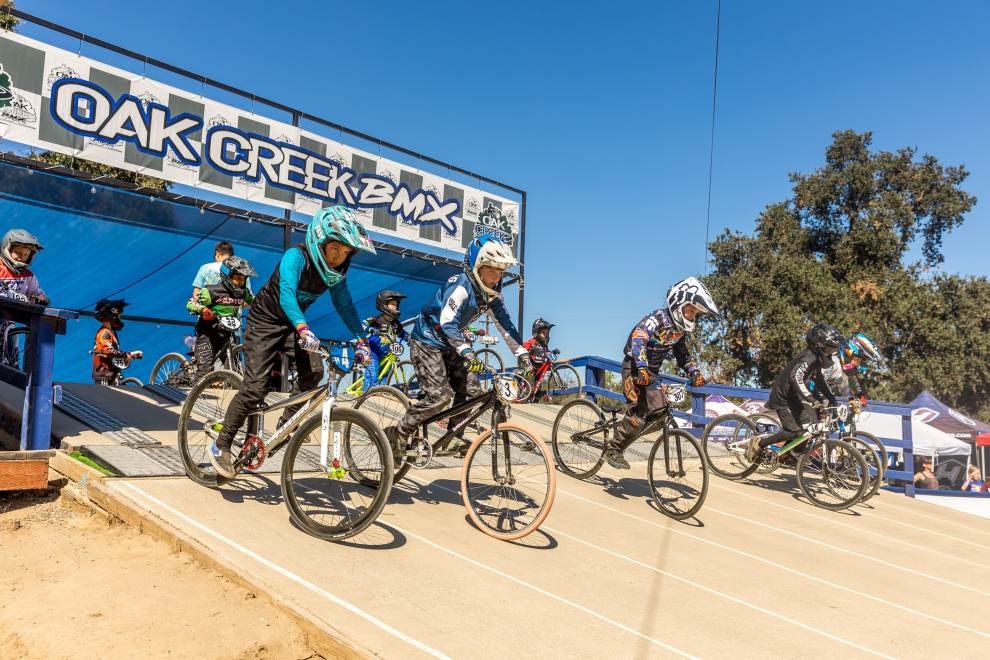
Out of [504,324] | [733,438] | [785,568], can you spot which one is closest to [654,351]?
[504,324]

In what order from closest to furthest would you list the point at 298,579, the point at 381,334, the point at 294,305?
the point at 298,579
the point at 294,305
the point at 381,334

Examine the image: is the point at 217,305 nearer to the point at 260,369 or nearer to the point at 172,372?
the point at 172,372

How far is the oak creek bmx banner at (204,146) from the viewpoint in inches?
366

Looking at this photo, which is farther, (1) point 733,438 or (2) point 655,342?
(1) point 733,438

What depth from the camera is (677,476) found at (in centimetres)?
634

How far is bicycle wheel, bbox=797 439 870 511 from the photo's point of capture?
7750mm

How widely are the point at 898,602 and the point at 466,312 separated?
3867 millimetres

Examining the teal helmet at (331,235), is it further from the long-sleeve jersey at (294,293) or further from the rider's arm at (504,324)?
the rider's arm at (504,324)

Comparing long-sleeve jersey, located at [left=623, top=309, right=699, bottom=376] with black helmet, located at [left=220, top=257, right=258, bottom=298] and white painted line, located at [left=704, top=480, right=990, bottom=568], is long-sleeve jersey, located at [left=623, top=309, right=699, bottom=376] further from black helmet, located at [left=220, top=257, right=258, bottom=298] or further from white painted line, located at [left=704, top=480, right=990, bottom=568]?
black helmet, located at [left=220, top=257, right=258, bottom=298]

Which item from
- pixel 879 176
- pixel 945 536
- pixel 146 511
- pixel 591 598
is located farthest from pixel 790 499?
pixel 879 176

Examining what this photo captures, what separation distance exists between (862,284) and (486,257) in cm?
2961

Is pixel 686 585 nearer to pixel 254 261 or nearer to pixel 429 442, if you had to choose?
pixel 429 442

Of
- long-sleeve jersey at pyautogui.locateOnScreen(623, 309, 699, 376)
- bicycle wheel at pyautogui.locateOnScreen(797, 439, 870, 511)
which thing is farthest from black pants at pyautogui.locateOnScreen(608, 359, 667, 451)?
bicycle wheel at pyautogui.locateOnScreen(797, 439, 870, 511)

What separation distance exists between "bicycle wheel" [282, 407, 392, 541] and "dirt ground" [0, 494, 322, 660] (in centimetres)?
72
